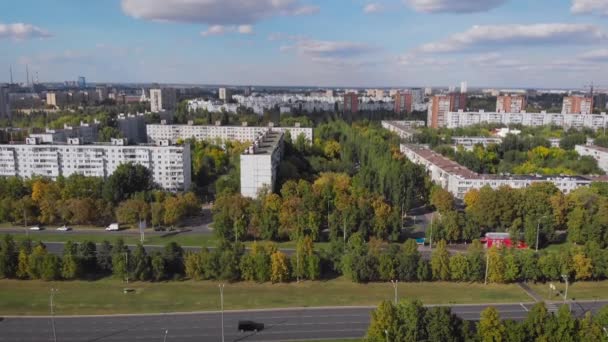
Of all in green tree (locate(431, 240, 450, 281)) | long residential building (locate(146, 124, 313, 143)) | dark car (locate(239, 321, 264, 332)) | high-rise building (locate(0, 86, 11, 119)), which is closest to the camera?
dark car (locate(239, 321, 264, 332))

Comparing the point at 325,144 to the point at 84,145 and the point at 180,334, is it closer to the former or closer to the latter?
the point at 84,145

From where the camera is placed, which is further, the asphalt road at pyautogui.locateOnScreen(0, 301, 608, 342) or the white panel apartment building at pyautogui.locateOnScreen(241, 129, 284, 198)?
the white panel apartment building at pyautogui.locateOnScreen(241, 129, 284, 198)

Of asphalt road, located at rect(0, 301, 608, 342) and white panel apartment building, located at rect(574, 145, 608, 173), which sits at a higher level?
white panel apartment building, located at rect(574, 145, 608, 173)

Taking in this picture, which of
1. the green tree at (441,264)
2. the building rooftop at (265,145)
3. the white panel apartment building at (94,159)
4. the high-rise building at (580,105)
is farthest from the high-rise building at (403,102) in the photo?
the green tree at (441,264)

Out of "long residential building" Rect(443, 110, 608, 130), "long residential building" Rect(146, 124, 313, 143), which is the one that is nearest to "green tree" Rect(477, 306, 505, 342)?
"long residential building" Rect(146, 124, 313, 143)

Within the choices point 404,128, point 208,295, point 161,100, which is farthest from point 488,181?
point 161,100

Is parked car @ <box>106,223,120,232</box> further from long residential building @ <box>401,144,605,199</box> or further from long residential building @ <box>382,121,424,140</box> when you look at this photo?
long residential building @ <box>382,121,424,140</box>

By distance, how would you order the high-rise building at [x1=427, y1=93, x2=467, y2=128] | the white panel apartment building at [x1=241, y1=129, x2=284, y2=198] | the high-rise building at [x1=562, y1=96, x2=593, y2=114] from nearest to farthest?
the white panel apartment building at [x1=241, y1=129, x2=284, y2=198] < the high-rise building at [x1=427, y1=93, x2=467, y2=128] < the high-rise building at [x1=562, y1=96, x2=593, y2=114]
